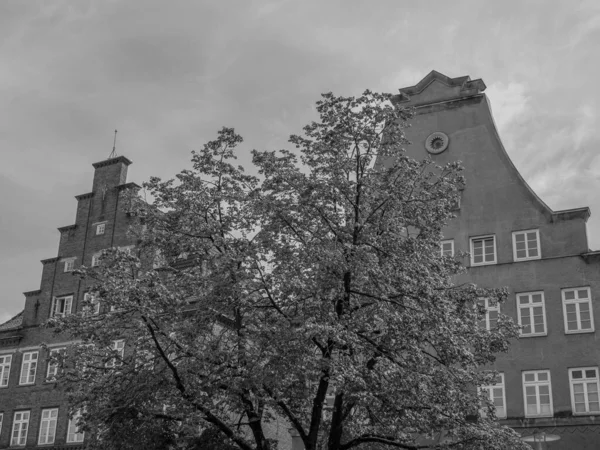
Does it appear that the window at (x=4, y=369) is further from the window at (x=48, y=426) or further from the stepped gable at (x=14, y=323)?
the window at (x=48, y=426)

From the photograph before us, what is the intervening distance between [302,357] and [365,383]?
5.78 feet

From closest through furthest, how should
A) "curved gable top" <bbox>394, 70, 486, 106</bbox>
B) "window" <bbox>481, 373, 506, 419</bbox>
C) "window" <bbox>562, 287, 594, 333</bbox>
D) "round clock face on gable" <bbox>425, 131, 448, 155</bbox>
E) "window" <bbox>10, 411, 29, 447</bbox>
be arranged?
"window" <bbox>562, 287, 594, 333</bbox>
"window" <bbox>481, 373, 506, 419</bbox>
"round clock face on gable" <bbox>425, 131, 448, 155</bbox>
"curved gable top" <bbox>394, 70, 486, 106</bbox>
"window" <bbox>10, 411, 29, 447</bbox>

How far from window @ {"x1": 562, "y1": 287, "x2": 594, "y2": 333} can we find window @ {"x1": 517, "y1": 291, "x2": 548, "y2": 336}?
0.87 meters

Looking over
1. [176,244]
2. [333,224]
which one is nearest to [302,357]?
[333,224]

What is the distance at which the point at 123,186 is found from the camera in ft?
141

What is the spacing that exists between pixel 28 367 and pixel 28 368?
0.06 meters

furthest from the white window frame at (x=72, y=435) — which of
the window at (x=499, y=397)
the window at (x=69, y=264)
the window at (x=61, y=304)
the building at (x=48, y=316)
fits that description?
the window at (x=499, y=397)

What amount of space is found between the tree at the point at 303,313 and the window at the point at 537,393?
30.0 ft

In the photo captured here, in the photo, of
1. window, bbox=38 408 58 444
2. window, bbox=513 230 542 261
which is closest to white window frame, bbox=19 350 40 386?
window, bbox=38 408 58 444

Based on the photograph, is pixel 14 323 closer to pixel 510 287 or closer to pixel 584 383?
pixel 510 287

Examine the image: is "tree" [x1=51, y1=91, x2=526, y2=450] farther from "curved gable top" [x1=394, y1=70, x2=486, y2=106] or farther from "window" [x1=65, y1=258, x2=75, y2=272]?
"window" [x1=65, y1=258, x2=75, y2=272]

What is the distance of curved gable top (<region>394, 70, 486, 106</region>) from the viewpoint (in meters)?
35.9

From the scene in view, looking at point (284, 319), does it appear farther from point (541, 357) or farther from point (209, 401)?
point (541, 357)

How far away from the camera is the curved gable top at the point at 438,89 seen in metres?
35.9
